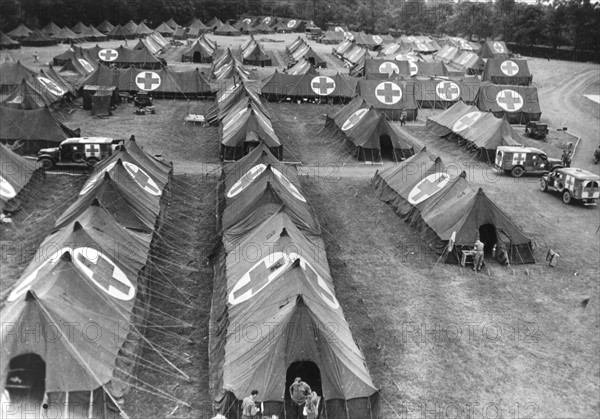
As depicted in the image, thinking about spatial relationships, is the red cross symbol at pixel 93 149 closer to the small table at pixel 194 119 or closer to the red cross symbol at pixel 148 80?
the small table at pixel 194 119

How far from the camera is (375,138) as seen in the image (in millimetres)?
36906

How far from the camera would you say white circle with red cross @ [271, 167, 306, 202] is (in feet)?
84.7

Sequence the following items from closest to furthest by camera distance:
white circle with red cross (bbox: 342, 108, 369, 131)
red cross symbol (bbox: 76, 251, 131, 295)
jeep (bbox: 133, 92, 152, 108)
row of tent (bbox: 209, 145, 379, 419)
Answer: row of tent (bbox: 209, 145, 379, 419), red cross symbol (bbox: 76, 251, 131, 295), white circle with red cross (bbox: 342, 108, 369, 131), jeep (bbox: 133, 92, 152, 108)

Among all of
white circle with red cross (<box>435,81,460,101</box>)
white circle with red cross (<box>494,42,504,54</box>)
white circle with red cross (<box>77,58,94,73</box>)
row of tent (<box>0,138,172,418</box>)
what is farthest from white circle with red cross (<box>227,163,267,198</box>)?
white circle with red cross (<box>494,42,504,54</box>)

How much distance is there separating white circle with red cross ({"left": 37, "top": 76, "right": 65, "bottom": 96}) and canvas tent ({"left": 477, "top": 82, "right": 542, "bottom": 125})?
108 feet

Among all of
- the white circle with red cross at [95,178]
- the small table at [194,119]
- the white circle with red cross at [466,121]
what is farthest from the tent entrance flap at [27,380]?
the white circle with red cross at [466,121]

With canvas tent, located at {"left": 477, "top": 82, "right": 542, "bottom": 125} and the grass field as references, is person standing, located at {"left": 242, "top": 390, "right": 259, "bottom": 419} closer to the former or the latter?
the grass field

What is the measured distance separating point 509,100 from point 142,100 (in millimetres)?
29570

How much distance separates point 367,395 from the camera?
47.4ft

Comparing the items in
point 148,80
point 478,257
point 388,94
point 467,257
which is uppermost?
point 478,257

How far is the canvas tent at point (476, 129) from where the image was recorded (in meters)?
37.8

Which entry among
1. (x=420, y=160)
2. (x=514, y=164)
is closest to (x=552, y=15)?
(x=514, y=164)

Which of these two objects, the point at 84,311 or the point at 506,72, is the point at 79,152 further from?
the point at 506,72

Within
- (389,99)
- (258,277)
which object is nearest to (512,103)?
(389,99)
